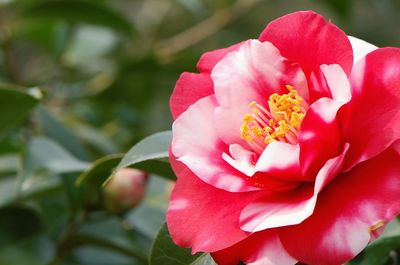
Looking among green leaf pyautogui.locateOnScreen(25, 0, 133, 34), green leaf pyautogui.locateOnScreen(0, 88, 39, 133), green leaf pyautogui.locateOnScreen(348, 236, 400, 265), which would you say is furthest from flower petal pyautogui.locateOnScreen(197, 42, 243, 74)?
green leaf pyautogui.locateOnScreen(25, 0, 133, 34)

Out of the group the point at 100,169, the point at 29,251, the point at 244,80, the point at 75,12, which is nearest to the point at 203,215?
the point at 244,80

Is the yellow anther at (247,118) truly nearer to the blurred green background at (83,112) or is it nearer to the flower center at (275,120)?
the flower center at (275,120)

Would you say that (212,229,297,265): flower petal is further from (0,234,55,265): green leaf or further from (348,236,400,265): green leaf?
(0,234,55,265): green leaf

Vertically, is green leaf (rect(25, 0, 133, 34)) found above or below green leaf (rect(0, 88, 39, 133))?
below

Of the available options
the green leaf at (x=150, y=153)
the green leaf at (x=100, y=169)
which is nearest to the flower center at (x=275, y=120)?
the green leaf at (x=150, y=153)

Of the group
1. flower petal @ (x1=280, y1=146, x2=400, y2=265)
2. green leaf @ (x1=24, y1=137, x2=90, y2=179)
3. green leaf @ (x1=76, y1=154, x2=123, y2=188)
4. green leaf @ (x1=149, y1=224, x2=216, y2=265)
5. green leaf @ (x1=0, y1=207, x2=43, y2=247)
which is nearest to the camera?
flower petal @ (x1=280, y1=146, x2=400, y2=265)

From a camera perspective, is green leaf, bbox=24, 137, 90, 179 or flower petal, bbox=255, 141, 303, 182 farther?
green leaf, bbox=24, 137, 90, 179

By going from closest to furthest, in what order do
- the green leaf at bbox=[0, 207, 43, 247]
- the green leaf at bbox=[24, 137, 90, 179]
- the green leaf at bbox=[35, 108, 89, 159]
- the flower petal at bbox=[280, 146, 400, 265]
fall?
the flower petal at bbox=[280, 146, 400, 265] → the green leaf at bbox=[24, 137, 90, 179] → the green leaf at bbox=[0, 207, 43, 247] → the green leaf at bbox=[35, 108, 89, 159]
